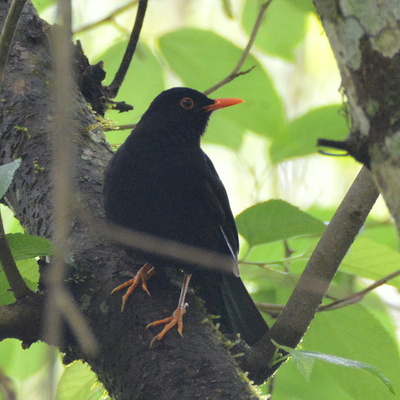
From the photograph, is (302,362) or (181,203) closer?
(302,362)

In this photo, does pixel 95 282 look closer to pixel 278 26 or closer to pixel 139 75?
pixel 139 75

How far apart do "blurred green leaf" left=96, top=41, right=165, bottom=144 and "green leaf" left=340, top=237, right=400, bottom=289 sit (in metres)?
1.37

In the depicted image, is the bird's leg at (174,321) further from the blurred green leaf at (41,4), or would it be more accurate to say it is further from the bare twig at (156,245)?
the blurred green leaf at (41,4)

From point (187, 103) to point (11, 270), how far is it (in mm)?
2458

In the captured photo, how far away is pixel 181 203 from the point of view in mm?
3619

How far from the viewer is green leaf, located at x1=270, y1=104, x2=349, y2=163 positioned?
10.1 ft

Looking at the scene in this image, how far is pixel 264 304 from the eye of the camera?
10.2ft

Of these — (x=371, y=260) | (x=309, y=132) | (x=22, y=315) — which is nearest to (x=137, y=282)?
(x=22, y=315)

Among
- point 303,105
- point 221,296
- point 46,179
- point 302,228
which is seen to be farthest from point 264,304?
point 303,105

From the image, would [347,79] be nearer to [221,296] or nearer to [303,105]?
[221,296]

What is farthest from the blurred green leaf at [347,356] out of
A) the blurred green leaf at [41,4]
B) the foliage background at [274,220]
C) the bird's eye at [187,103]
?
the blurred green leaf at [41,4]

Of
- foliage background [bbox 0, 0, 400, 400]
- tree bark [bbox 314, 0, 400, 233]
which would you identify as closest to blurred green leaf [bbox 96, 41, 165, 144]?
foliage background [bbox 0, 0, 400, 400]

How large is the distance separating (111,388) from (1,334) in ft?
1.60

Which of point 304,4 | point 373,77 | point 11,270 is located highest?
point 304,4
